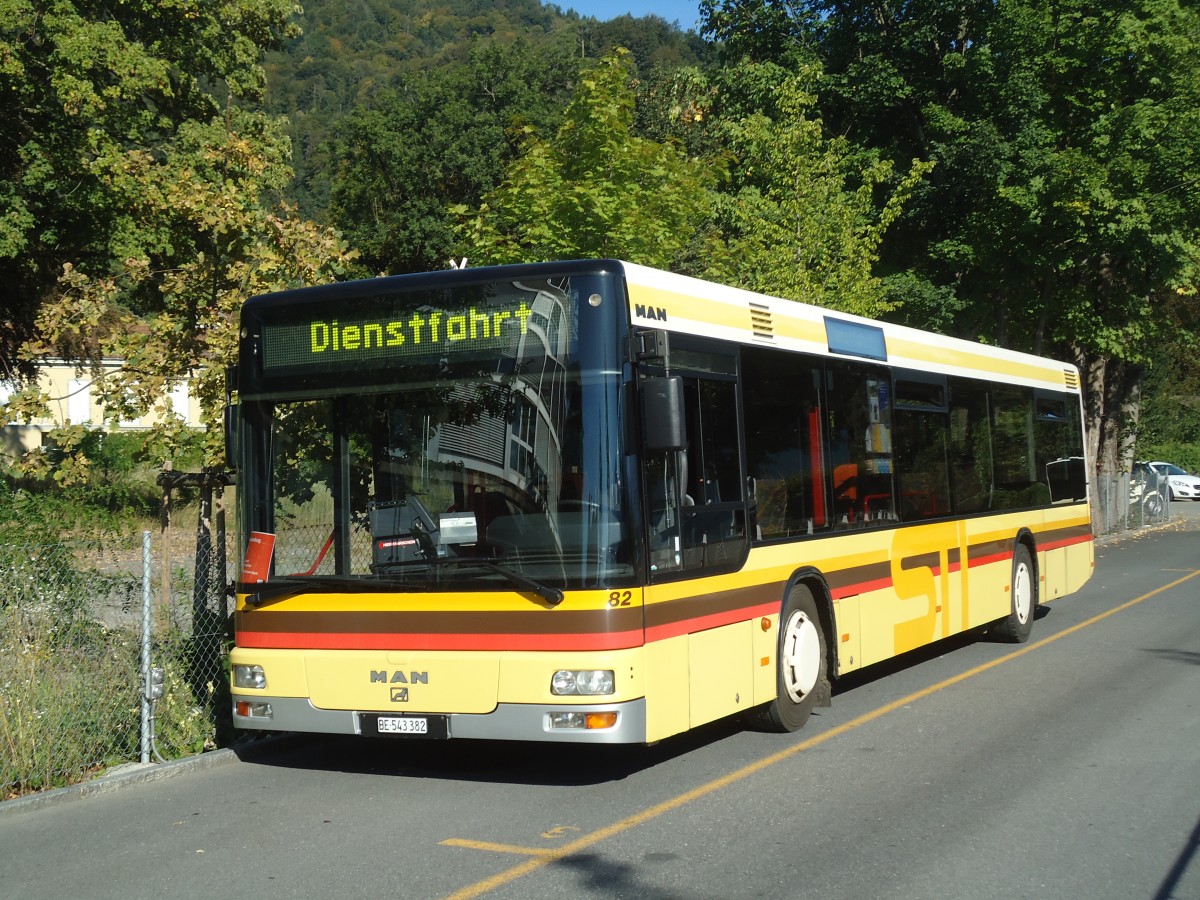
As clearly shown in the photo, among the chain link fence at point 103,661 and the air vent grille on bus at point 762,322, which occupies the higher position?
the air vent grille on bus at point 762,322

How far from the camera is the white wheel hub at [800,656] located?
373 inches

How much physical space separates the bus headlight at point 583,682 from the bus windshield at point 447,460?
48cm

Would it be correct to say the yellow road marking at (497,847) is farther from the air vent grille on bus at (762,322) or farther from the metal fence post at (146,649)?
the air vent grille on bus at (762,322)

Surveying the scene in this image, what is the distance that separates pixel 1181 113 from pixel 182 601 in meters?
22.1

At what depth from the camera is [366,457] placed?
323 inches

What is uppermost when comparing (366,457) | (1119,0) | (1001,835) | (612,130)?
(1119,0)

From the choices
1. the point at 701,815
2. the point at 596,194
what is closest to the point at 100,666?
the point at 701,815

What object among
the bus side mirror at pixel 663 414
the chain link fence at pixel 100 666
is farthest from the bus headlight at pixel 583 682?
the chain link fence at pixel 100 666

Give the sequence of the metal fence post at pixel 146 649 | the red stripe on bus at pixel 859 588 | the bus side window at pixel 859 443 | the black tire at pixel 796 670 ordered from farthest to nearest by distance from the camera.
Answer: the bus side window at pixel 859 443
the red stripe on bus at pixel 859 588
the black tire at pixel 796 670
the metal fence post at pixel 146 649

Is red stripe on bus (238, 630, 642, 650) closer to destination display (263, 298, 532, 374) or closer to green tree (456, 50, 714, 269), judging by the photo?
destination display (263, 298, 532, 374)

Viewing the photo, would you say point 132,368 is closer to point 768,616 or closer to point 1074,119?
point 768,616

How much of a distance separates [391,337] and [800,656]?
3.82m

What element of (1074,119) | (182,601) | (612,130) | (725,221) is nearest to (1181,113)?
(1074,119)

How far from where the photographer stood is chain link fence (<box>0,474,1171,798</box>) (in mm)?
8367
